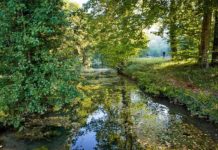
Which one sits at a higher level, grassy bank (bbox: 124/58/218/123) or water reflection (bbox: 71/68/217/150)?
grassy bank (bbox: 124/58/218/123)

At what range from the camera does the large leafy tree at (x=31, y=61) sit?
1045cm

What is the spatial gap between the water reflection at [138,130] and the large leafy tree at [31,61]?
2.32m

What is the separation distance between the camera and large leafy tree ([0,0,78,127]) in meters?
10.5

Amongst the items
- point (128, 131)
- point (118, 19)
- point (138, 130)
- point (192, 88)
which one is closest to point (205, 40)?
point (192, 88)

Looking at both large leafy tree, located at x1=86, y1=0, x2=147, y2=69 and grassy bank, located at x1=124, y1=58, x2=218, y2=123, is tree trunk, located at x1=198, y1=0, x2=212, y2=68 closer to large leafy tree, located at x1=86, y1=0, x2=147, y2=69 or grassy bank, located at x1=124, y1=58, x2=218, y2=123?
grassy bank, located at x1=124, y1=58, x2=218, y2=123

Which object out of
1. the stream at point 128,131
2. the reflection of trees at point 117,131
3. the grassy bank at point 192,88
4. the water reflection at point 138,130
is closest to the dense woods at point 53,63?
the grassy bank at point 192,88

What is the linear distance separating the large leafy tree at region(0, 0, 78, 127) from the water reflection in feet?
7.61

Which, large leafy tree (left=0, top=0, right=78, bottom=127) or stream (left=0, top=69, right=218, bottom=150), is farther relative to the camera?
stream (left=0, top=69, right=218, bottom=150)

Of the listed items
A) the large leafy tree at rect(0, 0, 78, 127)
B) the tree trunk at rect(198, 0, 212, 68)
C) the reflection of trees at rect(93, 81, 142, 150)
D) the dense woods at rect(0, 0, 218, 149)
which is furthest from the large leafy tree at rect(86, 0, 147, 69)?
the large leafy tree at rect(0, 0, 78, 127)

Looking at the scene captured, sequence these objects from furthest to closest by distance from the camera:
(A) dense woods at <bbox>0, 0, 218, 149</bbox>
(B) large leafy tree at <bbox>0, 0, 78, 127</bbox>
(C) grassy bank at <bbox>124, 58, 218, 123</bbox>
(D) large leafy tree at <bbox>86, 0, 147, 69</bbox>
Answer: (D) large leafy tree at <bbox>86, 0, 147, 69</bbox>
(C) grassy bank at <bbox>124, 58, 218, 123</bbox>
(A) dense woods at <bbox>0, 0, 218, 149</bbox>
(B) large leafy tree at <bbox>0, 0, 78, 127</bbox>

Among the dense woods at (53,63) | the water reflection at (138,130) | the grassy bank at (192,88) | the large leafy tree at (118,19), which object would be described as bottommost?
the water reflection at (138,130)

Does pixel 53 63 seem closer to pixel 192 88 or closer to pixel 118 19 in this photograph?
pixel 192 88

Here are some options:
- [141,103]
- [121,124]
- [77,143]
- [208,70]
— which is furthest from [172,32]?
[77,143]

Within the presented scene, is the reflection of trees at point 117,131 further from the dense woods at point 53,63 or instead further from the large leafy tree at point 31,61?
the large leafy tree at point 31,61
